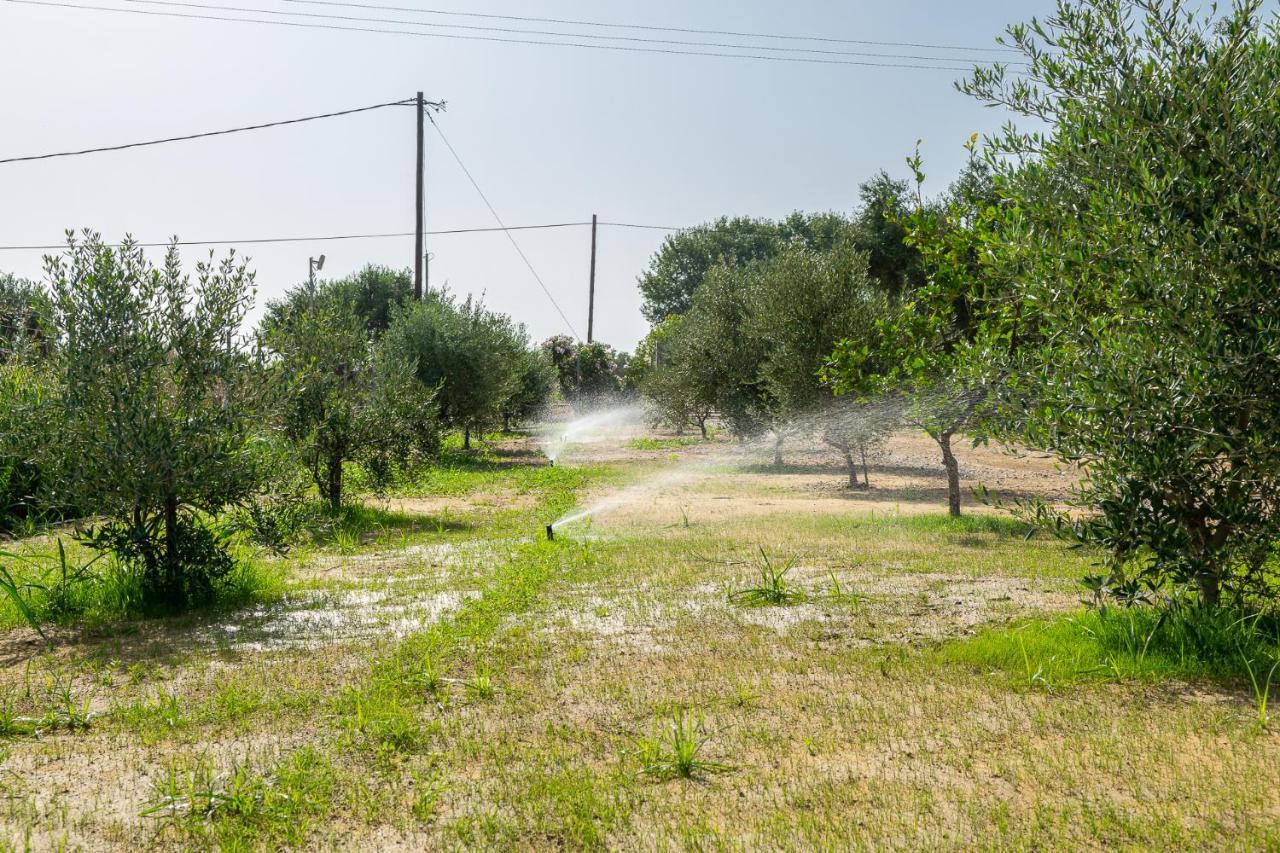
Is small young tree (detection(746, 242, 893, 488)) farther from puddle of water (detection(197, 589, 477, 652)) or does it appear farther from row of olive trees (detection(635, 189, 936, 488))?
puddle of water (detection(197, 589, 477, 652))

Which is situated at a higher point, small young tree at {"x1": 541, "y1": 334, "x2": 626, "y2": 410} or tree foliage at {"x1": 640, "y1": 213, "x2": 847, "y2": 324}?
tree foliage at {"x1": 640, "y1": 213, "x2": 847, "y2": 324}

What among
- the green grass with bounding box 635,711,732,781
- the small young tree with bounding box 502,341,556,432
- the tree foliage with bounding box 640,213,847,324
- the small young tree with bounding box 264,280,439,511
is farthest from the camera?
the tree foliage with bounding box 640,213,847,324

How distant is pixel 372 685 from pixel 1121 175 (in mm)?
6552

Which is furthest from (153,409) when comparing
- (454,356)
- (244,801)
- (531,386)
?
(531,386)

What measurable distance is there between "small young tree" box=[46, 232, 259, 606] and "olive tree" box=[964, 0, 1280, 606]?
753 centimetres

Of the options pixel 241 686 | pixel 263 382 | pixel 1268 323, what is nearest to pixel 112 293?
pixel 263 382

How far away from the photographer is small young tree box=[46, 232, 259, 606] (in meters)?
9.65

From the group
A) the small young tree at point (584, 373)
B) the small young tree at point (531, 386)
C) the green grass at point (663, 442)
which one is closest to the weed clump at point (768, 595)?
the green grass at point (663, 442)

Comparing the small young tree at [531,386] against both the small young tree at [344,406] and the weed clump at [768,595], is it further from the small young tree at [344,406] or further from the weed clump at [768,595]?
the weed clump at [768,595]

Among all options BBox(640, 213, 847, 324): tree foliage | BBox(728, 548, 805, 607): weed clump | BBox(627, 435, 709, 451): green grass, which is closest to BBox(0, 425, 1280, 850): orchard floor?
BBox(728, 548, 805, 607): weed clump

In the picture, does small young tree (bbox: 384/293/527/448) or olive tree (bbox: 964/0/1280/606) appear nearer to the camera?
olive tree (bbox: 964/0/1280/606)

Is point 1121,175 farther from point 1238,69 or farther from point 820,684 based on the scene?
point 820,684

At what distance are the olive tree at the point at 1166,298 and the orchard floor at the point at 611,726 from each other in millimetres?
1268

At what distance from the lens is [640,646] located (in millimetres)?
8266
